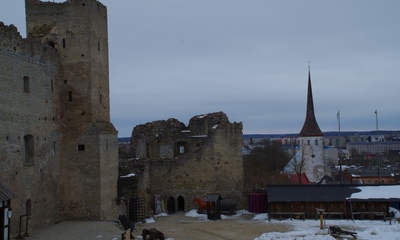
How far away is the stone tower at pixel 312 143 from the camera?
57.1 meters

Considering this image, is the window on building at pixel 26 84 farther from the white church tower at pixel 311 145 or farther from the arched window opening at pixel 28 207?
the white church tower at pixel 311 145

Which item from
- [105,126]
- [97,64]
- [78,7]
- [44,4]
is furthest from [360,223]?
[44,4]

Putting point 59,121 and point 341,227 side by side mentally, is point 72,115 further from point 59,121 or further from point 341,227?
point 341,227

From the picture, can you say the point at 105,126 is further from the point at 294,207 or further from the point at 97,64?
the point at 294,207

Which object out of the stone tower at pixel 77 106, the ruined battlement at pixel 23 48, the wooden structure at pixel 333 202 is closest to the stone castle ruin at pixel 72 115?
the stone tower at pixel 77 106

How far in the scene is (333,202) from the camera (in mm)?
27891

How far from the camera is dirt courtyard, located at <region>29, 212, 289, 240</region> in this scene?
21141mm

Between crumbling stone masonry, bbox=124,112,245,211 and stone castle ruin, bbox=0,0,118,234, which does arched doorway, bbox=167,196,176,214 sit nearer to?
crumbling stone masonry, bbox=124,112,245,211

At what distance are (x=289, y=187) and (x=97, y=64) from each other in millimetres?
14166

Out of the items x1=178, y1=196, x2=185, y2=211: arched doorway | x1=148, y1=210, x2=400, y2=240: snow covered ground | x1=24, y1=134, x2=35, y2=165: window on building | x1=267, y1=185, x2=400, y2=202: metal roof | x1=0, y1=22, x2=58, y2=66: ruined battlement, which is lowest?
x1=148, y1=210, x2=400, y2=240: snow covered ground

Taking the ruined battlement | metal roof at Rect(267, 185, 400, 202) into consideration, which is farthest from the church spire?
the ruined battlement

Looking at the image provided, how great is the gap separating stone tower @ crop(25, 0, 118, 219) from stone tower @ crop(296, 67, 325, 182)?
35.7 metres

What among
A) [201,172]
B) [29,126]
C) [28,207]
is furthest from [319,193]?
[29,126]

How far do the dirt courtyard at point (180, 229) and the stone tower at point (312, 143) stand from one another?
30.3 meters
